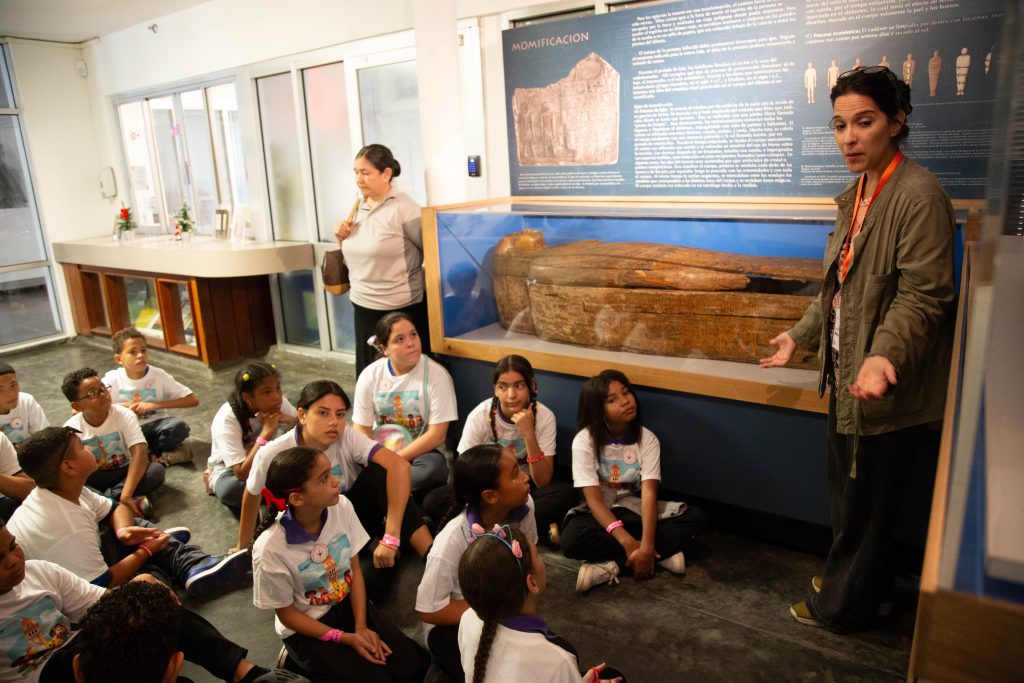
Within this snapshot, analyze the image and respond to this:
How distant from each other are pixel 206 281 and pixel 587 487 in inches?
187

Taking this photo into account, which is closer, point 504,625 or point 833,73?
point 504,625

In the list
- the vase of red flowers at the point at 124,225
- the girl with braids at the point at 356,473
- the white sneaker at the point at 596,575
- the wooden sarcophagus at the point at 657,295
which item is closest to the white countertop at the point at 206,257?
the vase of red flowers at the point at 124,225

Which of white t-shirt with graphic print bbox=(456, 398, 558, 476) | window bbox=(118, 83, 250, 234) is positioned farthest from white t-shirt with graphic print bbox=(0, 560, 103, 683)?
window bbox=(118, 83, 250, 234)

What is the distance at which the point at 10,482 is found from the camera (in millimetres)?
3041

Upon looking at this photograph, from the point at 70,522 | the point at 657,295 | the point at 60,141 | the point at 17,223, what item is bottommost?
the point at 70,522

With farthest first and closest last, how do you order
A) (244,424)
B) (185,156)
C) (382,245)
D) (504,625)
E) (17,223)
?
(17,223), (185,156), (382,245), (244,424), (504,625)

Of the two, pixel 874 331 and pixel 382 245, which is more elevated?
pixel 382 245

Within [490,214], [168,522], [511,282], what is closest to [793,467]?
[511,282]

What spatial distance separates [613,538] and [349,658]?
3.86 ft

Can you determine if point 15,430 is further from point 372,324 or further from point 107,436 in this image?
point 372,324

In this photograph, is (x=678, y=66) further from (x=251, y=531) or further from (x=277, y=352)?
(x=277, y=352)

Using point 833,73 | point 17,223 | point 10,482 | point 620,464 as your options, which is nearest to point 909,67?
point 833,73

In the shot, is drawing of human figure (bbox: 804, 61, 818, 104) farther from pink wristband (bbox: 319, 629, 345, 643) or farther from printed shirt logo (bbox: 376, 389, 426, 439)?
pink wristband (bbox: 319, 629, 345, 643)

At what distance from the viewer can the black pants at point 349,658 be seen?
2248 mm
